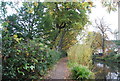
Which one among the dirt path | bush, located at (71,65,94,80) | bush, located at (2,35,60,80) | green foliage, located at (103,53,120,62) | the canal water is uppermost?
bush, located at (2,35,60,80)

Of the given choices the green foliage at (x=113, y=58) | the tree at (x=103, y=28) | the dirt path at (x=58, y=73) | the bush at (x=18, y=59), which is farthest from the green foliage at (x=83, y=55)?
the tree at (x=103, y=28)

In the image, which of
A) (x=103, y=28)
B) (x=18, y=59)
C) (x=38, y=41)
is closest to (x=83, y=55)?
(x=38, y=41)

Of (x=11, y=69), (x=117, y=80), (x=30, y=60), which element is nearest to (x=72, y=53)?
(x=117, y=80)

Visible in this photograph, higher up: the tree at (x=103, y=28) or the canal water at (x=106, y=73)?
the tree at (x=103, y=28)

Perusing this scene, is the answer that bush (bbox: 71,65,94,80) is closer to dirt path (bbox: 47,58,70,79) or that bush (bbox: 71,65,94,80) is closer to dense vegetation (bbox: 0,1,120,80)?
dense vegetation (bbox: 0,1,120,80)

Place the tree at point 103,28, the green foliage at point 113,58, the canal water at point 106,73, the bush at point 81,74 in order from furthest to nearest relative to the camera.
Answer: the tree at point 103,28 < the green foliage at point 113,58 < the canal water at point 106,73 < the bush at point 81,74

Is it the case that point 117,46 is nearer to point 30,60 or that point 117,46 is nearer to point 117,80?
point 117,80

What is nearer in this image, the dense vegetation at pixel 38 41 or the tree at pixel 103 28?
the dense vegetation at pixel 38 41

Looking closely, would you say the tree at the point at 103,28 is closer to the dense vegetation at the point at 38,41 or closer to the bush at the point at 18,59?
the dense vegetation at the point at 38,41

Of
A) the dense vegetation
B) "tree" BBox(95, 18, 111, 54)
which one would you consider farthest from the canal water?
"tree" BBox(95, 18, 111, 54)

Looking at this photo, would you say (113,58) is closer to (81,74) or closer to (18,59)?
(81,74)

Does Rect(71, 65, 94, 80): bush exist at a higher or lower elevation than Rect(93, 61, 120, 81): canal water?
higher

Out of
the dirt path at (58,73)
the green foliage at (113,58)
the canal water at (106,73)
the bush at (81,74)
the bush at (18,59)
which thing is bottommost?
the green foliage at (113,58)

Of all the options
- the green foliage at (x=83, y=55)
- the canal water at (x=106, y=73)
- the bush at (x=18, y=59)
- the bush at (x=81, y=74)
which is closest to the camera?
the bush at (x=18, y=59)
